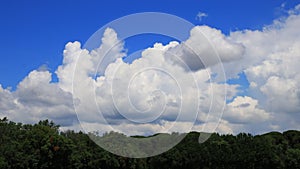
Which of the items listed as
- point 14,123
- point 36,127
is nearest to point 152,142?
point 36,127

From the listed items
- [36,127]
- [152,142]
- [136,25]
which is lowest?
[152,142]

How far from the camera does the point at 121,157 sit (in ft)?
265

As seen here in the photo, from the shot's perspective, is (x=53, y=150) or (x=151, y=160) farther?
(x=151, y=160)

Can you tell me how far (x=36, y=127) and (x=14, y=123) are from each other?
7.27 metres

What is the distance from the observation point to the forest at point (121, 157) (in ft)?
245

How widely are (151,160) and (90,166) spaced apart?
13.2 meters

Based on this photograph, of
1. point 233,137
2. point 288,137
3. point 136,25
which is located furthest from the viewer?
point 288,137

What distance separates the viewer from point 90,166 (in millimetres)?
81500

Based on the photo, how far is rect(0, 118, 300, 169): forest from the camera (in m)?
74.8

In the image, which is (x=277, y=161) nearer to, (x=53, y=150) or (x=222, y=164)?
(x=222, y=164)

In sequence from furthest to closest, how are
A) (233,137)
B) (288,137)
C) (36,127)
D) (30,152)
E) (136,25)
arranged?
(288,137), (233,137), (36,127), (30,152), (136,25)

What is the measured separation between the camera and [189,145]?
87.6m

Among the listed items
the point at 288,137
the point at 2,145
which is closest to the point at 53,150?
the point at 2,145

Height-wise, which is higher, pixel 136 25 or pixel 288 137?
pixel 288 137
